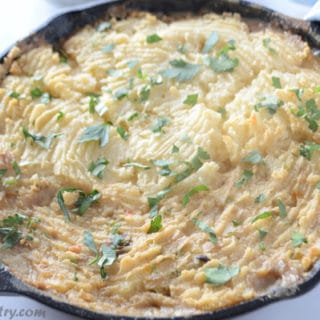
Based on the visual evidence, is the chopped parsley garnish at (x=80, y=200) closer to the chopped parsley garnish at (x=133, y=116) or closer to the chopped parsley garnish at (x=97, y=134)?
the chopped parsley garnish at (x=97, y=134)

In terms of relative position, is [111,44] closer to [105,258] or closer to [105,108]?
[105,108]

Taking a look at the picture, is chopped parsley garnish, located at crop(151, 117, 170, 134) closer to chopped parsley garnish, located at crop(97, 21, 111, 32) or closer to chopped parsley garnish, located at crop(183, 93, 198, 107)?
chopped parsley garnish, located at crop(183, 93, 198, 107)

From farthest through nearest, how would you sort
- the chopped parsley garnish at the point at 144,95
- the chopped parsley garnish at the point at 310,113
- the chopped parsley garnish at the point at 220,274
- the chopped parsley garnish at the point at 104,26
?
the chopped parsley garnish at the point at 104,26 → the chopped parsley garnish at the point at 144,95 → the chopped parsley garnish at the point at 310,113 → the chopped parsley garnish at the point at 220,274

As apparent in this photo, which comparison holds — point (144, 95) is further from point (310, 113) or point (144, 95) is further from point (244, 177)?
point (310, 113)

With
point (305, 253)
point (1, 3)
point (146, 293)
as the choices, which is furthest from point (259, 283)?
point (1, 3)

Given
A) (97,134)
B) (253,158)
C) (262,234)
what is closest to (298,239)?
(262,234)

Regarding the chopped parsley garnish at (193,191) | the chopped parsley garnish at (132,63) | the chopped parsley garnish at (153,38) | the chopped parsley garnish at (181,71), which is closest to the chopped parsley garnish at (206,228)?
the chopped parsley garnish at (193,191)
